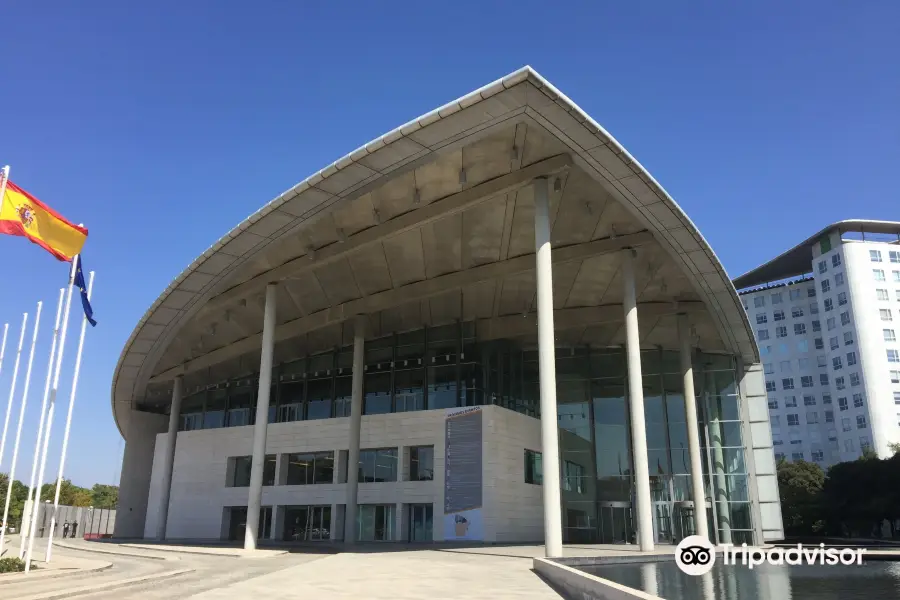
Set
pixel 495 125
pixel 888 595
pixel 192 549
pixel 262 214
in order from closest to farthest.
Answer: pixel 888 595 < pixel 495 125 < pixel 262 214 < pixel 192 549

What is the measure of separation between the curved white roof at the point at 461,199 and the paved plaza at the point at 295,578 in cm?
1017

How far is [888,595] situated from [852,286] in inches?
3214

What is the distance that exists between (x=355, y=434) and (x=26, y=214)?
62.1 ft

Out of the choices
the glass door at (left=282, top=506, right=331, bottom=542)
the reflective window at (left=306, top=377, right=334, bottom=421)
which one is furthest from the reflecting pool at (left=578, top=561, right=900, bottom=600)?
the reflective window at (left=306, top=377, right=334, bottom=421)

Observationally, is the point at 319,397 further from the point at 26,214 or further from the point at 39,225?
the point at 26,214

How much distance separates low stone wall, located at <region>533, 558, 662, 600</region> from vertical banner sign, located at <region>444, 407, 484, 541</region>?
11.3 meters

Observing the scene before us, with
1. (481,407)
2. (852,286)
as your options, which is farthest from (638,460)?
(852,286)

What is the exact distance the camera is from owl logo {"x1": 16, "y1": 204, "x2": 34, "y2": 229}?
13.9 metres

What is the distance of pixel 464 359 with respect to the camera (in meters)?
31.8

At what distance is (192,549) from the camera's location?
24.5m

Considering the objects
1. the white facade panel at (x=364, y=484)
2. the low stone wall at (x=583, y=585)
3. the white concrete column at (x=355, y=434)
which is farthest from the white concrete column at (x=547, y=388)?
the white concrete column at (x=355, y=434)

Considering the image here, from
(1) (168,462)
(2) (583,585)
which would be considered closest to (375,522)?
(1) (168,462)

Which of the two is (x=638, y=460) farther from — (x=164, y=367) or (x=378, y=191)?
(x=164, y=367)

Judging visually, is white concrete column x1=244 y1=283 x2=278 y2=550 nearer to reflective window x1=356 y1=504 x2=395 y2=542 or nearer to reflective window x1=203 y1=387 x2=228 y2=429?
reflective window x1=356 y1=504 x2=395 y2=542
